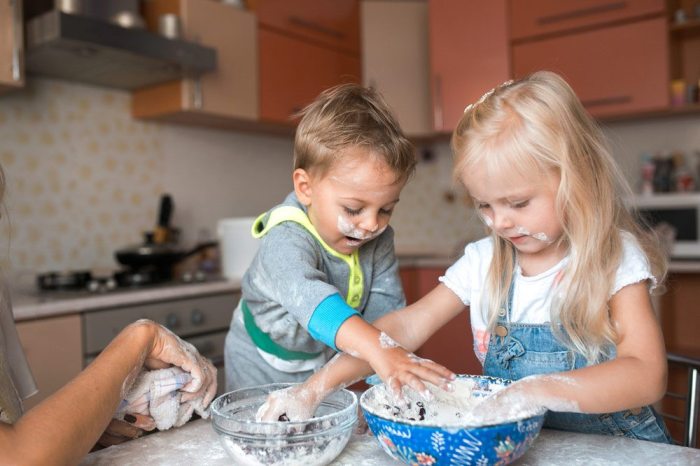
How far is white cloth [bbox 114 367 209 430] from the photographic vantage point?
0.84 m

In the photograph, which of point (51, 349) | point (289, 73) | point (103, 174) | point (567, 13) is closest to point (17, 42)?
point (103, 174)

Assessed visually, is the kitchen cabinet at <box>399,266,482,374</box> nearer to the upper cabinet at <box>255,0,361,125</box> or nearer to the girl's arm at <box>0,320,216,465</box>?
the upper cabinet at <box>255,0,361,125</box>

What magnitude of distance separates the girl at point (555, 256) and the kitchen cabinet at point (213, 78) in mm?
1745

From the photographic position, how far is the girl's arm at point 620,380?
0.72 m

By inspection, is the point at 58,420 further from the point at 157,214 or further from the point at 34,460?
the point at 157,214

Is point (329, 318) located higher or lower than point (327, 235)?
lower

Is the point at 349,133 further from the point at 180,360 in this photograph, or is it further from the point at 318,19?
the point at 318,19

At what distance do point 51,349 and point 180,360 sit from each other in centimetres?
112

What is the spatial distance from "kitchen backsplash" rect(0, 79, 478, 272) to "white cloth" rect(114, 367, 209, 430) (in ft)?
4.43

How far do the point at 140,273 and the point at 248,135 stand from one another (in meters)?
1.11

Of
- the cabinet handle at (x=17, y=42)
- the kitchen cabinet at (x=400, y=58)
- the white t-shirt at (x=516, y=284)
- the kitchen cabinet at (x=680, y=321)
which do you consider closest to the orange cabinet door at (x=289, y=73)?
the kitchen cabinet at (x=400, y=58)

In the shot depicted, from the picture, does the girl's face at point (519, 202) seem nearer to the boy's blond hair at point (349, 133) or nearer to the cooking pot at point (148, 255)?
the boy's blond hair at point (349, 133)

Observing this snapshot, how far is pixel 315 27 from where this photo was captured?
3.02 meters

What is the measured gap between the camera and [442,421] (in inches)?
33.3
